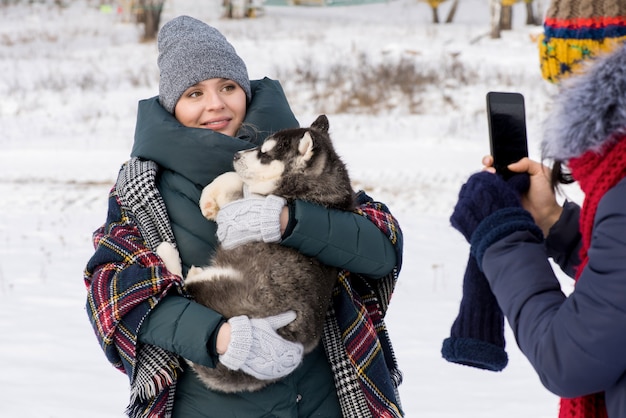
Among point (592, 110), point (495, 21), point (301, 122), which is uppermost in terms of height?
point (592, 110)

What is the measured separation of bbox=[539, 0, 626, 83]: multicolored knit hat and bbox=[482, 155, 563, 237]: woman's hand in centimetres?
34

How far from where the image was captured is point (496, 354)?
2.12 metres

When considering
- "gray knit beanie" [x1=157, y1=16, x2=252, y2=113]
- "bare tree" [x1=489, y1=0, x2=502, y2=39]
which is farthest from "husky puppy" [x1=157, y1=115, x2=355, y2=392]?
"bare tree" [x1=489, y1=0, x2=502, y2=39]

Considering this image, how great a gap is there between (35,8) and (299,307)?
36024mm

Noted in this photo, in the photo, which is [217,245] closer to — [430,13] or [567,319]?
[567,319]

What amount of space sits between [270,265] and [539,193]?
1034 millimetres

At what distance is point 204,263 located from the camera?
281cm

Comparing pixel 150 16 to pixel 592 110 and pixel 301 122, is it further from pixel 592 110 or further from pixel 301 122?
pixel 592 110

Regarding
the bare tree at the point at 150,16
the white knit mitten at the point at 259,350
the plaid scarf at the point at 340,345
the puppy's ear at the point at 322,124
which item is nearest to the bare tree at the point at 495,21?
the bare tree at the point at 150,16

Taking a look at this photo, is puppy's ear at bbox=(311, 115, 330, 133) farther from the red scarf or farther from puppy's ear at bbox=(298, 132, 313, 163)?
the red scarf

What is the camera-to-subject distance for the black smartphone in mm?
2230

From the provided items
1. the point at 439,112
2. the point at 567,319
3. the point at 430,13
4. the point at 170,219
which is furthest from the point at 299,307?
the point at 430,13

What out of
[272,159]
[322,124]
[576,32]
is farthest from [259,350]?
[576,32]

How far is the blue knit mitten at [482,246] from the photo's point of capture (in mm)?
1935
